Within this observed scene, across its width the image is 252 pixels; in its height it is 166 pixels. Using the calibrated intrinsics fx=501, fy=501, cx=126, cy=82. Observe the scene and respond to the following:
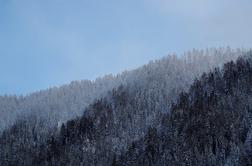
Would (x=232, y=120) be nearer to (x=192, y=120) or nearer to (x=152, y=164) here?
(x=192, y=120)

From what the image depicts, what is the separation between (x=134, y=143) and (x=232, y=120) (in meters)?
33.4

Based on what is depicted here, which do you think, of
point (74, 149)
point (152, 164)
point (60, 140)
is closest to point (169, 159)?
point (152, 164)

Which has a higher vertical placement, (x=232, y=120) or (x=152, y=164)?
(x=232, y=120)

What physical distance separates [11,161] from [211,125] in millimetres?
73263

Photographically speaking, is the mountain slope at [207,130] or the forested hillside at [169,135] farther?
the forested hillside at [169,135]

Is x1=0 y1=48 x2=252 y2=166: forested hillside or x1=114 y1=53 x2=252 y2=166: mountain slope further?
x1=0 y1=48 x2=252 y2=166: forested hillside

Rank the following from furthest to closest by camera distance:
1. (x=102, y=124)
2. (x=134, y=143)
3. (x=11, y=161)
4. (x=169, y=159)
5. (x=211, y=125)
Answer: (x=102, y=124), (x=11, y=161), (x=134, y=143), (x=211, y=125), (x=169, y=159)

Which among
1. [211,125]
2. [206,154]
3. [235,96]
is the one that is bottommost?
[206,154]

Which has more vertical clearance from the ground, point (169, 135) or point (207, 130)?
point (169, 135)

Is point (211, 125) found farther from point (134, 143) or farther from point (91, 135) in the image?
point (91, 135)

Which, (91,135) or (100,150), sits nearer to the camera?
(100,150)

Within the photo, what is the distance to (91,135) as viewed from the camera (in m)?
186

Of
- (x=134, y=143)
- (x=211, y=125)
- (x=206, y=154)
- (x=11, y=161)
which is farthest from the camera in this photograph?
(x=11, y=161)

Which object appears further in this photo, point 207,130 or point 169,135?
point 169,135
